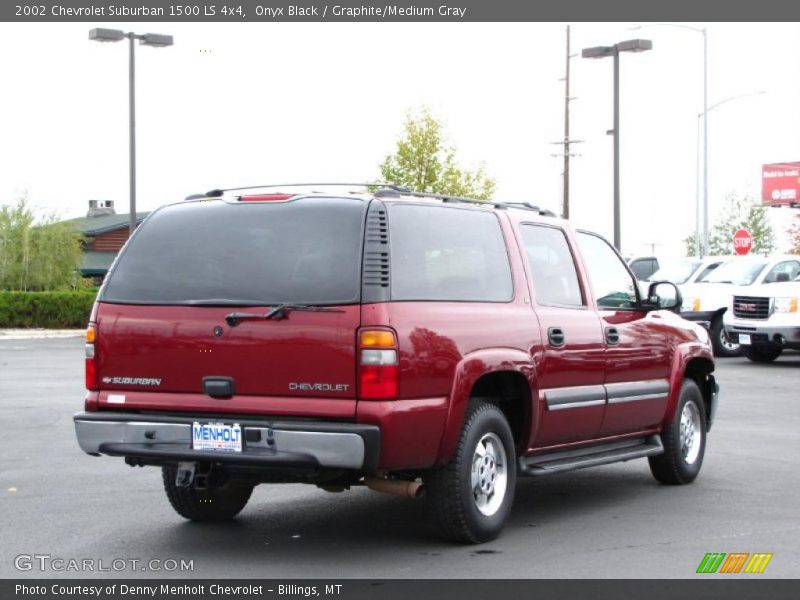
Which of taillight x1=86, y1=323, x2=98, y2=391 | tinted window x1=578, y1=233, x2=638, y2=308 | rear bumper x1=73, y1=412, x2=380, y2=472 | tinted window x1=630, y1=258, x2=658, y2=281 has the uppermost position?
tinted window x1=630, y1=258, x2=658, y2=281

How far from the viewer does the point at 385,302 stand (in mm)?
A: 6965

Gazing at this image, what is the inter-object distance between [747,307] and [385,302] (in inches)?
693

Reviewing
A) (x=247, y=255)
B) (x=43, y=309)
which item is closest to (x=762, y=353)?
(x=247, y=255)

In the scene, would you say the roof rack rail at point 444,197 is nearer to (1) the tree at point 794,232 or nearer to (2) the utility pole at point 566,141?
(2) the utility pole at point 566,141

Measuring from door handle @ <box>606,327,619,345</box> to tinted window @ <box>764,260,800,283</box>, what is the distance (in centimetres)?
1599

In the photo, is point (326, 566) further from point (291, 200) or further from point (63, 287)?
point (63, 287)

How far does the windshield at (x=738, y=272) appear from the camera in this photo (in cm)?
2500

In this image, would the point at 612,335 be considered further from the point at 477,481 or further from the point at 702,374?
the point at 477,481

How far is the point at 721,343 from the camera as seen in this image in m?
25.2

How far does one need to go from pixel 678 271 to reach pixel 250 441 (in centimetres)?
2131

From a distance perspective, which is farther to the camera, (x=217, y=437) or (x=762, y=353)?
(x=762, y=353)

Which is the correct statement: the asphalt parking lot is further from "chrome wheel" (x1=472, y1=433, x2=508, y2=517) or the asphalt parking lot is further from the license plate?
the license plate

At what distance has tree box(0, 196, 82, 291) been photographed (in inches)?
1864

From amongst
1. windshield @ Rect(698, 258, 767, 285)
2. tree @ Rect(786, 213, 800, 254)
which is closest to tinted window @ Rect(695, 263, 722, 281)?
windshield @ Rect(698, 258, 767, 285)
